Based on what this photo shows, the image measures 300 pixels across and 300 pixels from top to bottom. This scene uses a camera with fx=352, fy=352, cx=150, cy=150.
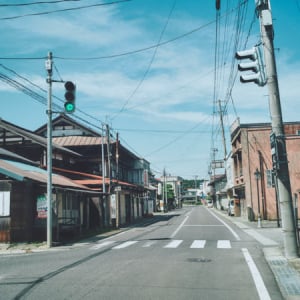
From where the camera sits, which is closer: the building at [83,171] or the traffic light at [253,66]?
the traffic light at [253,66]

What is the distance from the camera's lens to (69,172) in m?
30.8

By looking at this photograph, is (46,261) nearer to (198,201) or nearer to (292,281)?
(292,281)

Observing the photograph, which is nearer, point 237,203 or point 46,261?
point 46,261

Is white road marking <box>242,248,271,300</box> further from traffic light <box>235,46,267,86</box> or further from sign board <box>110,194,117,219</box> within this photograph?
sign board <box>110,194,117,219</box>

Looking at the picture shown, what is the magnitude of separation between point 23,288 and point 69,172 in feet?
77.6

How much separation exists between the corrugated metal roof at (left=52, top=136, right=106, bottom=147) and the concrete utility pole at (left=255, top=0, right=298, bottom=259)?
1042 inches

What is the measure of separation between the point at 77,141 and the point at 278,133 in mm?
29060

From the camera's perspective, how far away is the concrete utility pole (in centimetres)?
1000

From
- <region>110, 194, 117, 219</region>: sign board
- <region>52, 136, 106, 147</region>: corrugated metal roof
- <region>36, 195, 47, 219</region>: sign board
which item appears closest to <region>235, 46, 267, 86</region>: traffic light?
<region>36, 195, 47, 219</region>: sign board

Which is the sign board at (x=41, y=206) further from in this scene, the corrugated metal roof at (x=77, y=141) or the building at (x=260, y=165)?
the building at (x=260, y=165)

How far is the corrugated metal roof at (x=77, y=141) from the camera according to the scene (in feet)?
119

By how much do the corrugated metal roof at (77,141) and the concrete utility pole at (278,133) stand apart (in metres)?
26.5

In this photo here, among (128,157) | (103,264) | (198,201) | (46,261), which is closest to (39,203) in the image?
(46,261)

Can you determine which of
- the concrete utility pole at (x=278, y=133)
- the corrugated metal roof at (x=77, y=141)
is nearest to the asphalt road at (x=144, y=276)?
the concrete utility pole at (x=278, y=133)
